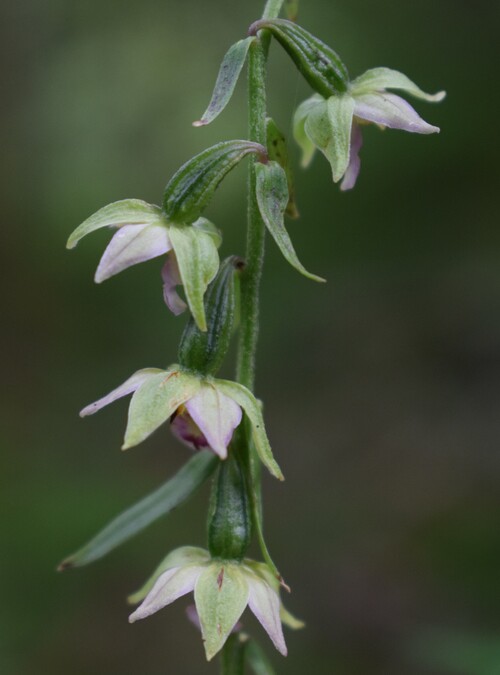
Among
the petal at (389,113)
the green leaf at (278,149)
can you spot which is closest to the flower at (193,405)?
the green leaf at (278,149)

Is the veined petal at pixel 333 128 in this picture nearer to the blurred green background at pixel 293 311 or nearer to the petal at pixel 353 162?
the petal at pixel 353 162

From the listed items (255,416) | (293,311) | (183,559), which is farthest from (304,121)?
(293,311)

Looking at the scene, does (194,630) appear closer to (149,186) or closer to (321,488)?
(321,488)

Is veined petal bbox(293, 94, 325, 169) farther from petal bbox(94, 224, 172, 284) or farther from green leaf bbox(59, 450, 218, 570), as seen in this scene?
green leaf bbox(59, 450, 218, 570)

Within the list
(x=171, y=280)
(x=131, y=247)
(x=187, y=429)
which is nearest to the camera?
(x=131, y=247)

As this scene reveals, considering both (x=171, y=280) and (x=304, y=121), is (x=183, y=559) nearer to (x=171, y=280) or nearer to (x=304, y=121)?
(x=171, y=280)

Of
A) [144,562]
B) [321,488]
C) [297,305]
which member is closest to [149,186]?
[297,305]
